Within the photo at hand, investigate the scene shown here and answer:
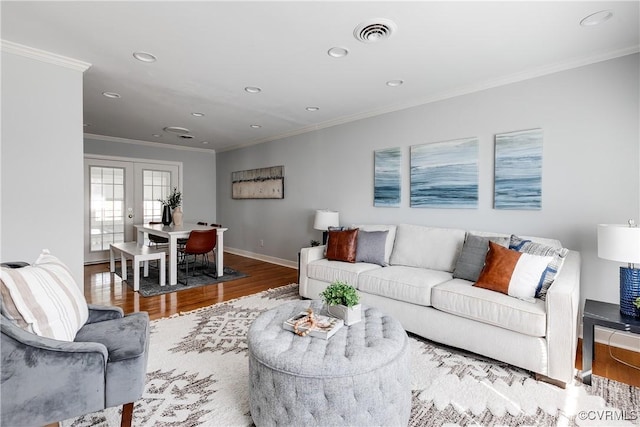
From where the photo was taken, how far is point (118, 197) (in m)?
6.41

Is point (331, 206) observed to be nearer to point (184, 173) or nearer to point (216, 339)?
point (216, 339)

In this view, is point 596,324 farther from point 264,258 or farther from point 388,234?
point 264,258

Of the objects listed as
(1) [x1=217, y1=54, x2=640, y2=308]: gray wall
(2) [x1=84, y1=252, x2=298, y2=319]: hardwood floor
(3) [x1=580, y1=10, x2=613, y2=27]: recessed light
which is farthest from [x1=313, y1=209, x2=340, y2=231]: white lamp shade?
(3) [x1=580, y1=10, x2=613, y2=27]: recessed light

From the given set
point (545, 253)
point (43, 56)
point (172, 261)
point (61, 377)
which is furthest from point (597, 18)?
point (172, 261)

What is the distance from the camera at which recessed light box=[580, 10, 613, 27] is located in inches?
82.0

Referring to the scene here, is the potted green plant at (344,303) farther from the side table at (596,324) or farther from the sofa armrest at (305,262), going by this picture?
the sofa armrest at (305,262)

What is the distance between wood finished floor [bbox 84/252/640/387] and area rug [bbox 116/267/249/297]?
0.12m

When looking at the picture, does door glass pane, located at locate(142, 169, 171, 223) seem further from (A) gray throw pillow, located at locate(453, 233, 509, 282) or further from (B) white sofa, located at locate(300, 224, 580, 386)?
(A) gray throw pillow, located at locate(453, 233, 509, 282)

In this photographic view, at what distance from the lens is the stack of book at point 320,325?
1.78 m

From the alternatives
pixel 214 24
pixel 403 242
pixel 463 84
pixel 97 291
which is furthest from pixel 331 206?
pixel 97 291

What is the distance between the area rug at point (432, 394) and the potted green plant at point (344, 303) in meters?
0.62

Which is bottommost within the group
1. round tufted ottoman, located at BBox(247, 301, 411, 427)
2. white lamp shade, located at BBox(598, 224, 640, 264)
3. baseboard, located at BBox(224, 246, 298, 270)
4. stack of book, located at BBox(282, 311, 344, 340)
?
baseboard, located at BBox(224, 246, 298, 270)

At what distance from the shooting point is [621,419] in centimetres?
175

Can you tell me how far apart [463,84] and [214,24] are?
2522 mm
